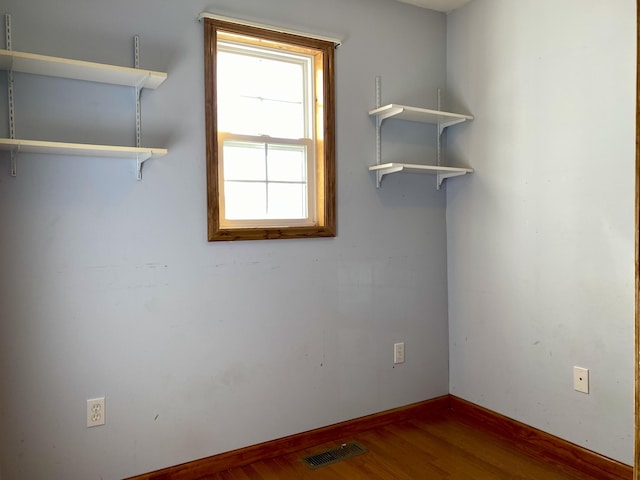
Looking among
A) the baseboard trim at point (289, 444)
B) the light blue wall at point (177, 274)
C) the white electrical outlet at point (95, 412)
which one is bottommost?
the baseboard trim at point (289, 444)

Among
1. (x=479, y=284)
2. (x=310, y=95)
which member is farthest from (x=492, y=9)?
(x=479, y=284)

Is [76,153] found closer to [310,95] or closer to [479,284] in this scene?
[310,95]

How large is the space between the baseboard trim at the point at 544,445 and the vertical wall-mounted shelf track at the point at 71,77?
93.0 inches

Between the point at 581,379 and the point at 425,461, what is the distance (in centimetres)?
89

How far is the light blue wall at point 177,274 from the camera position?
6.86 feet

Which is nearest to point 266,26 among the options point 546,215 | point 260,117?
point 260,117

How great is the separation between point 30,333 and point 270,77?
1.72m

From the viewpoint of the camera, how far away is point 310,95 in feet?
9.28

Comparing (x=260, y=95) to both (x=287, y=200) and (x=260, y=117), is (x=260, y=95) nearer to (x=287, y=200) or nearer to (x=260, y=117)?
(x=260, y=117)

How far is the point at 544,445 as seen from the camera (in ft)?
8.57

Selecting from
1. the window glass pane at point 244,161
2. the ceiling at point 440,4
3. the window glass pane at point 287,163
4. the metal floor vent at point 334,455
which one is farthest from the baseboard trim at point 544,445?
the ceiling at point 440,4

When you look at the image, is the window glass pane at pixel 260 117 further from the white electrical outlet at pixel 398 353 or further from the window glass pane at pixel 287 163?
the white electrical outlet at pixel 398 353

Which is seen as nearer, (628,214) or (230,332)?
(628,214)

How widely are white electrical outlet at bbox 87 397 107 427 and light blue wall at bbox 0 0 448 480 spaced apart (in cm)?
3
